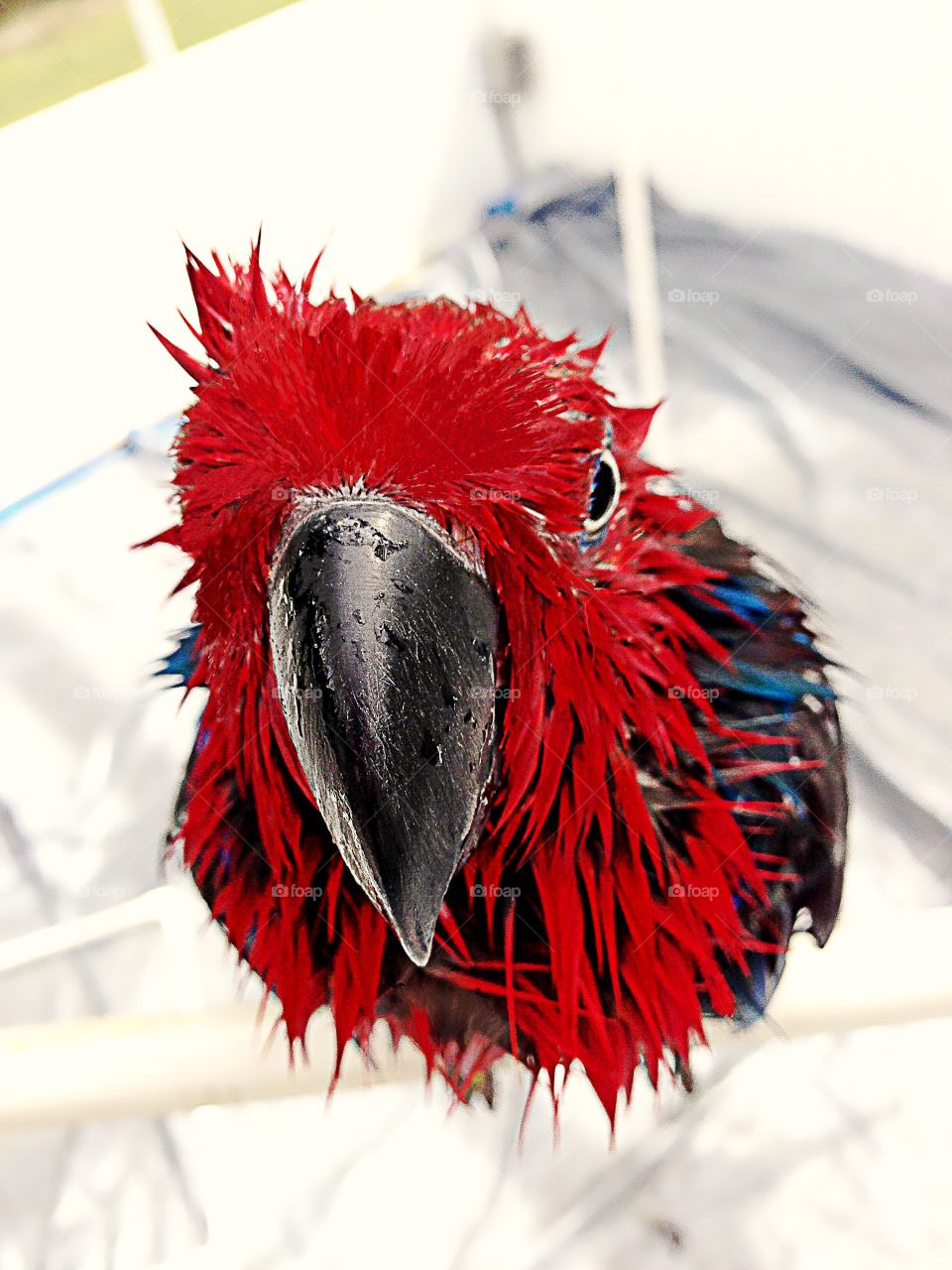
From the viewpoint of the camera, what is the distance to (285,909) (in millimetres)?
396

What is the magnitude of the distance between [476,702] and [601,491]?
0.23 feet

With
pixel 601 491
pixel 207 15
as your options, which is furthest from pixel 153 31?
pixel 601 491

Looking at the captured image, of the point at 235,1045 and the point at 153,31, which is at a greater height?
the point at 153,31

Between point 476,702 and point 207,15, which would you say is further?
point 207,15

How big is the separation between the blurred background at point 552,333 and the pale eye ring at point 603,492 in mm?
178

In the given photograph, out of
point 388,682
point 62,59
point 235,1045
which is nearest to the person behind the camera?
point 388,682

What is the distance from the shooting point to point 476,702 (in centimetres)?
32

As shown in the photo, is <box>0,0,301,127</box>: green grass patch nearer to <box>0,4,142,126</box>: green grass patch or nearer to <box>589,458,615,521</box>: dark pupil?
<box>0,4,142,126</box>: green grass patch

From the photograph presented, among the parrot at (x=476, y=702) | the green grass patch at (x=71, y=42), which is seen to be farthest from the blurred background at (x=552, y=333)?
the parrot at (x=476, y=702)

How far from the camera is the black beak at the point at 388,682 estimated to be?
0.30 metres

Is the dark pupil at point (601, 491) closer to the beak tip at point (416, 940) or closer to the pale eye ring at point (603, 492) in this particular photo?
the pale eye ring at point (603, 492)

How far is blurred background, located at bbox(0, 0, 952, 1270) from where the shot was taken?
0.56 meters

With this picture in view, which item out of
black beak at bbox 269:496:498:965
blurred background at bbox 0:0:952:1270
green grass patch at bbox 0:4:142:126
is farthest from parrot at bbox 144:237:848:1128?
green grass patch at bbox 0:4:142:126

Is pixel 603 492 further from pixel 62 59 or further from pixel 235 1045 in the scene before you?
pixel 62 59
